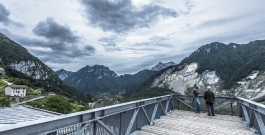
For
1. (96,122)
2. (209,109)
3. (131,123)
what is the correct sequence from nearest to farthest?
1. (96,122)
2. (131,123)
3. (209,109)

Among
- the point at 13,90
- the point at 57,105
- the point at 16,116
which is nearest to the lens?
the point at 16,116

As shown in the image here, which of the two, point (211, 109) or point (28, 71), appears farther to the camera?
point (28, 71)

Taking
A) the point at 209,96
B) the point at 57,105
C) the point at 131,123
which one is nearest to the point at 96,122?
the point at 131,123

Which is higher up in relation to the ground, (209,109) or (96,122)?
(96,122)

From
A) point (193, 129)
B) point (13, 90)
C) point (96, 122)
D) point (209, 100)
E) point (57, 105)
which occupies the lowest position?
point (57, 105)

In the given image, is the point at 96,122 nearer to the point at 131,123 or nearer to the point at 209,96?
the point at 131,123

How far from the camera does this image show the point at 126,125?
6.08m

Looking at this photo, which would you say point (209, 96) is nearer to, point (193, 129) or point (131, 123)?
point (193, 129)

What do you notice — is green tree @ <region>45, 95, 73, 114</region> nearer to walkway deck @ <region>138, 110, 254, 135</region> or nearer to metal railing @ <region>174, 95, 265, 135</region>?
metal railing @ <region>174, 95, 265, 135</region>

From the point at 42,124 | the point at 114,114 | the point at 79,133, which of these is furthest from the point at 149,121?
the point at 42,124

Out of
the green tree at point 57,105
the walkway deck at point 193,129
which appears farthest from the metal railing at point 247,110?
the green tree at point 57,105

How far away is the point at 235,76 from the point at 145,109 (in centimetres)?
22301

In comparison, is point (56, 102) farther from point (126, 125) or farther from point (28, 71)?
point (28, 71)

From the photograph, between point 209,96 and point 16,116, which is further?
point 16,116
